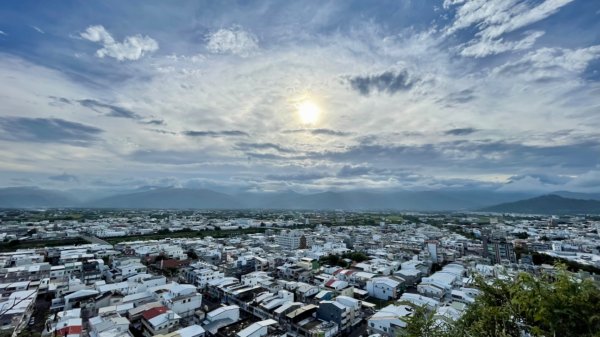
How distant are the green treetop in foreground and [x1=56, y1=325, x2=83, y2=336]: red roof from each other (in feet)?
52.8

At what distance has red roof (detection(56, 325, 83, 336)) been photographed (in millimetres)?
13431

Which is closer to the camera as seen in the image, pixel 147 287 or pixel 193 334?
pixel 193 334

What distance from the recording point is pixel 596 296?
4355mm

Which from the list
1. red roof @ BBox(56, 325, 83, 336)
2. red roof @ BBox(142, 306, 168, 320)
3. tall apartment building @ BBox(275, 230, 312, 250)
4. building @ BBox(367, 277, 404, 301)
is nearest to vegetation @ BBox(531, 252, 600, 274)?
building @ BBox(367, 277, 404, 301)

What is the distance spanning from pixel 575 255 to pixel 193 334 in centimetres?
4127

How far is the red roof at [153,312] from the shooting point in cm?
1514

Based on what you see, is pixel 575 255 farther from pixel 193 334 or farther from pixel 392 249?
pixel 193 334

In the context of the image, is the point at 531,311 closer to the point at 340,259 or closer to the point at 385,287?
the point at 385,287

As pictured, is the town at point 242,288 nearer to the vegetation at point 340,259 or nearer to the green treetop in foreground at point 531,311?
the vegetation at point 340,259

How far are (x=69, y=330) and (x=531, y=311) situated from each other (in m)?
18.3

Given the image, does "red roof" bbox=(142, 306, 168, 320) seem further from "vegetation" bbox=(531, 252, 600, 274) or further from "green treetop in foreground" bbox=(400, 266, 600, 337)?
"vegetation" bbox=(531, 252, 600, 274)

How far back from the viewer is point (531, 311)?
4.63m

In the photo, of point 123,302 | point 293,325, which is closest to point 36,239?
point 123,302

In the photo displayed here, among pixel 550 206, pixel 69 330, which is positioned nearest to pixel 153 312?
pixel 69 330
